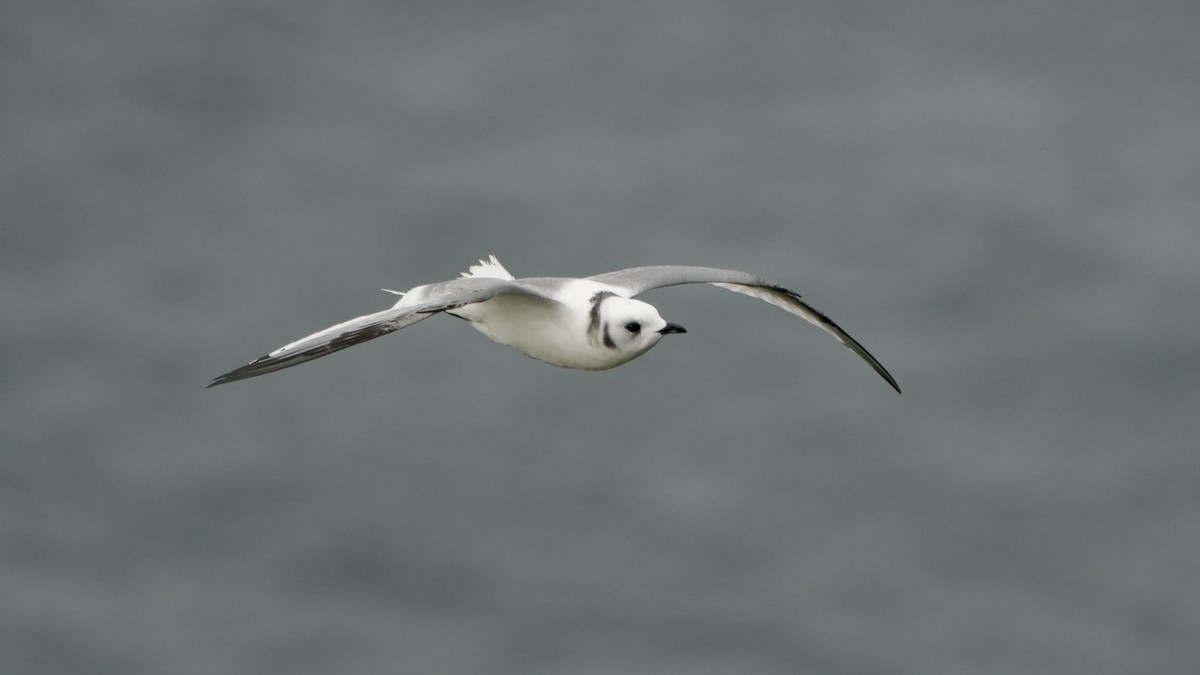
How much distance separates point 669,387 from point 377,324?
25144 millimetres

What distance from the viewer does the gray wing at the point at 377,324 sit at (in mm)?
12234

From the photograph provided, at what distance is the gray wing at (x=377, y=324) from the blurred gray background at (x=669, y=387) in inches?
817

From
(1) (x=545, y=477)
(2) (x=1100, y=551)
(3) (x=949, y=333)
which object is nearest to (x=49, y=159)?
(1) (x=545, y=477)

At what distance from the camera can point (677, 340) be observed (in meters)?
37.4

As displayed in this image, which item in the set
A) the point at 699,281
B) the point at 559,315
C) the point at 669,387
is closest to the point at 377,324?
the point at 559,315

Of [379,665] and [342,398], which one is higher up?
[342,398]

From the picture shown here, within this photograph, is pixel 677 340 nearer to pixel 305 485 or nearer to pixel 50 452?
pixel 305 485

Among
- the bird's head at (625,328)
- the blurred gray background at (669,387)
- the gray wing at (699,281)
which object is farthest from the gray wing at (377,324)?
the blurred gray background at (669,387)

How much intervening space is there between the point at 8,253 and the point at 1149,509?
81.7 feet

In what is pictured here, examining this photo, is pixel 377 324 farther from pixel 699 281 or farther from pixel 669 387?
pixel 669 387

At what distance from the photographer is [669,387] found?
1487 inches

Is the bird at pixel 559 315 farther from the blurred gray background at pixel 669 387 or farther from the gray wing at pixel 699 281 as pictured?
the blurred gray background at pixel 669 387

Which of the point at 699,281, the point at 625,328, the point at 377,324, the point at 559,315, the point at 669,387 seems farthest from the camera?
the point at 669,387

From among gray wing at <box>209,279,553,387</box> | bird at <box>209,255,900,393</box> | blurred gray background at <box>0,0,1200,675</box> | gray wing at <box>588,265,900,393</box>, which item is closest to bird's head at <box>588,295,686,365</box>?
bird at <box>209,255,900,393</box>
